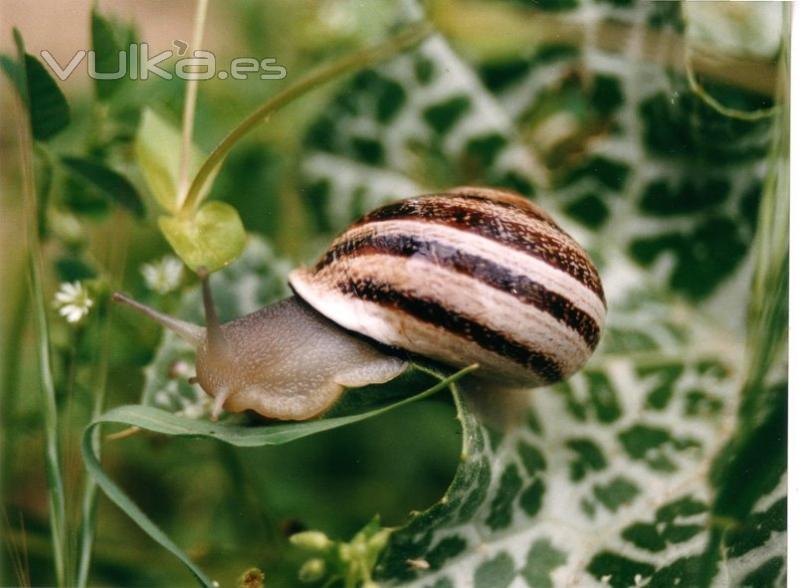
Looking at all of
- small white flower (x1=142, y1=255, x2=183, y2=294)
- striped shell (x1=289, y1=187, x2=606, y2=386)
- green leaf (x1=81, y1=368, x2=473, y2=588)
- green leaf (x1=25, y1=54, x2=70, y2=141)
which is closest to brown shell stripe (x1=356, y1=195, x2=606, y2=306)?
striped shell (x1=289, y1=187, x2=606, y2=386)

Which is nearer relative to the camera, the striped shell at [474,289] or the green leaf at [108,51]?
the striped shell at [474,289]

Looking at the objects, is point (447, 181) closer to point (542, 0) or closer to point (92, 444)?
point (542, 0)

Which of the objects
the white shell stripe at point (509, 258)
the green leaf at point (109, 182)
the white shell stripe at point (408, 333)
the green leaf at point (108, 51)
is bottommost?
the white shell stripe at point (408, 333)

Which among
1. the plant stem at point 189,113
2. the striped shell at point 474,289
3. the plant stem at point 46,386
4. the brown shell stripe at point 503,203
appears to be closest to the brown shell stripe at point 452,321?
the striped shell at point 474,289

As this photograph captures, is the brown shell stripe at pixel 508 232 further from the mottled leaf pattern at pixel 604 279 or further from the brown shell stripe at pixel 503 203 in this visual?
the mottled leaf pattern at pixel 604 279

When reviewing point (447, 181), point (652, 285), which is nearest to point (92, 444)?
point (447, 181)

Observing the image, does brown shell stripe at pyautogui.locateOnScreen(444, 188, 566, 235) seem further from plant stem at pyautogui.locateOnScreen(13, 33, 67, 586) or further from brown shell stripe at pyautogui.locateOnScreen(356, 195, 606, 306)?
plant stem at pyautogui.locateOnScreen(13, 33, 67, 586)

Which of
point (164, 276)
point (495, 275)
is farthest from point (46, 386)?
point (495, 275)

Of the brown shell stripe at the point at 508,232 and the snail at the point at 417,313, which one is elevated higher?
the brown shell stripe at the point at 508,232
